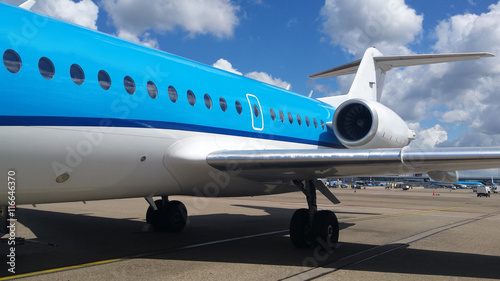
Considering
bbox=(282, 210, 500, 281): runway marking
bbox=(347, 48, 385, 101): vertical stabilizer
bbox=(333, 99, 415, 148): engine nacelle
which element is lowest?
bbox=(282, 210, 500, 281): runway marking

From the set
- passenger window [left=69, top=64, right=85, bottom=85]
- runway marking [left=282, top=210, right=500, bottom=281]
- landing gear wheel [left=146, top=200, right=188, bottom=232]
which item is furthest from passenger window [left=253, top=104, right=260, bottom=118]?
passenger window [left=69, top=64, right=85, bottom=85]

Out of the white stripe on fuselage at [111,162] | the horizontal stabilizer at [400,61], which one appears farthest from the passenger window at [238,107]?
the horizontal stabilizer at [400,61]

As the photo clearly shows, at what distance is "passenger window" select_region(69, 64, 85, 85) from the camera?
5.53m

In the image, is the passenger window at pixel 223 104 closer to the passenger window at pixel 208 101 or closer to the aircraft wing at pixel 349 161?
the passenger window at pixel 208 101

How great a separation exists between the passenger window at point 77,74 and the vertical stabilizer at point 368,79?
32.7ft

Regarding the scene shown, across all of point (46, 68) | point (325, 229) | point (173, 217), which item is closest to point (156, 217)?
point (173, 217)

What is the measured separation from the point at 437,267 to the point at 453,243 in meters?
3.18

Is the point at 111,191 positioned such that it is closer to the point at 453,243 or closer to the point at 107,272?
the point at 107,272

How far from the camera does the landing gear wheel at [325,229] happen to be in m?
8.51

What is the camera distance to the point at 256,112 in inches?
357

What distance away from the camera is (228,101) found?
8.37m

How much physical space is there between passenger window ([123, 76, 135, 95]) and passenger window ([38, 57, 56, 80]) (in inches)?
45.0

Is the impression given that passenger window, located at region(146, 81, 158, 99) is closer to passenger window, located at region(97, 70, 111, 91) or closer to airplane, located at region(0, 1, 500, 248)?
airplane, located at region(0, 1, 500, 248)

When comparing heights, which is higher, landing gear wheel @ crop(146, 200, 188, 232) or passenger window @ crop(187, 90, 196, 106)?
passenger window @ crop(187, 90, 196, 106)
